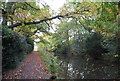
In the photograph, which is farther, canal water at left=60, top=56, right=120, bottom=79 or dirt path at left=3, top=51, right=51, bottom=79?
canal water at left=60, top=56, right=120, bottom=79

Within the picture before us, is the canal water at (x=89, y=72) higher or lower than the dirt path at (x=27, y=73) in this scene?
lower

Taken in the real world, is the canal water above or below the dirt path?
below

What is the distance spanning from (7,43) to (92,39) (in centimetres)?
1059

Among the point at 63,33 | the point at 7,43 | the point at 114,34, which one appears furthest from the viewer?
the point at 63,33

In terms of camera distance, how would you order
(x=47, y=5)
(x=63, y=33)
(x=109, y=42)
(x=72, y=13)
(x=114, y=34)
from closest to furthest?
(x=72, y=13)
(x=47, y=5)
(x=114, y=34)
(x=109, y=42)
(x=63, y=33)

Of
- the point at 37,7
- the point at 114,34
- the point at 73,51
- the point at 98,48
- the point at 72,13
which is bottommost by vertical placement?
the point at 73,51

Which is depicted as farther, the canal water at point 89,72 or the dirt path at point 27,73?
the canal water at point 89,72

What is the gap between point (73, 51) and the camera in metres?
17.5

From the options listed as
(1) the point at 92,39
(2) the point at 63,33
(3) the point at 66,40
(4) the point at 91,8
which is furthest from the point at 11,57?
(3) the point at 66,40

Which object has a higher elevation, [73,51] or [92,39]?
[92,39]

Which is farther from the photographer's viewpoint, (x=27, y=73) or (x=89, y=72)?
(x=89, y=72)

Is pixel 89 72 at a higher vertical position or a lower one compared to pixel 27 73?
lower

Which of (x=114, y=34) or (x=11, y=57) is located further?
(x=114, y=34)

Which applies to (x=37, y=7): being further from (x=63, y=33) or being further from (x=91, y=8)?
(x=63, y=33)
